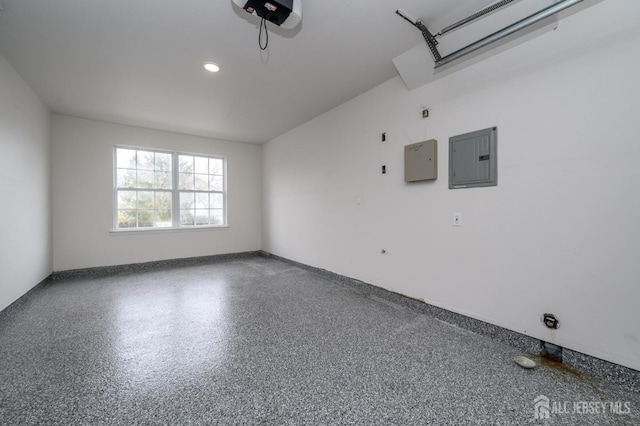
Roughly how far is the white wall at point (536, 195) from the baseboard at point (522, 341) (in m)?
0.06

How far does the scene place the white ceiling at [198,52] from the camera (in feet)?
6.37

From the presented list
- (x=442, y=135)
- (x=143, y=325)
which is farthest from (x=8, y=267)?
(x=442, y=135)

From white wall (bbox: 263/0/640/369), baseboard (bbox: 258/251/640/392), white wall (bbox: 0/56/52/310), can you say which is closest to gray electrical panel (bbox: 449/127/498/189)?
white wall (bbox: 263/0/640/369)

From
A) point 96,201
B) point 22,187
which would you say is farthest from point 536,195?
point 96,201

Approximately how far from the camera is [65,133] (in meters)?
4.06

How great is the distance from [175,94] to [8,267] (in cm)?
264

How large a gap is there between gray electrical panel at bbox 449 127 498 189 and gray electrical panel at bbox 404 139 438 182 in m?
0.15

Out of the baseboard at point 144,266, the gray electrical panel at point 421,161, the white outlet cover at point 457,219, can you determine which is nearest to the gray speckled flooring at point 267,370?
the white outlet cover at point 457,219

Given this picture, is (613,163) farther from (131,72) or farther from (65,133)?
(65,133)

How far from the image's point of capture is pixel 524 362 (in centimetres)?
177

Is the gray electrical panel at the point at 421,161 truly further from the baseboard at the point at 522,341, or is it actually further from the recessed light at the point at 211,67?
the recessed light at the point at 211,67

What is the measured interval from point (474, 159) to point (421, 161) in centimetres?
49

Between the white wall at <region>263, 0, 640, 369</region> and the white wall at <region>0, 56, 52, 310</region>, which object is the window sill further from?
the white wall at <region>263, 0, 640, 369</region>

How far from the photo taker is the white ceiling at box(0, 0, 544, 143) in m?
1.94
